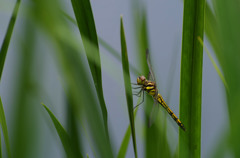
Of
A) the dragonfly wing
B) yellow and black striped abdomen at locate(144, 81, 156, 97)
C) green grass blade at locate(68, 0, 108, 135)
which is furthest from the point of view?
yellow and black striped abdomen at locate(144, 81, 156, 97)

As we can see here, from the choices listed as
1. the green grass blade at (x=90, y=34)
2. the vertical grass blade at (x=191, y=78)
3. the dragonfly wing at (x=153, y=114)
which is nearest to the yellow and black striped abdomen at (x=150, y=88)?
the dragonfly wing at (x=153, y=114)

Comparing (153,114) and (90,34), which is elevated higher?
(90,34)

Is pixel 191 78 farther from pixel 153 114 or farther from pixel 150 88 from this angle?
pixel 150 88

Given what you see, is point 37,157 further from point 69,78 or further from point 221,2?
point 221,2

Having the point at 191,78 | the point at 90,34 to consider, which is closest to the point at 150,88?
the point at 191,78

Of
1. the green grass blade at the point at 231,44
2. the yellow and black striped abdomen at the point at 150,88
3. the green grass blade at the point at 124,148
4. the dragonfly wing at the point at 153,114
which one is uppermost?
the green grass blade at the point at 231,44

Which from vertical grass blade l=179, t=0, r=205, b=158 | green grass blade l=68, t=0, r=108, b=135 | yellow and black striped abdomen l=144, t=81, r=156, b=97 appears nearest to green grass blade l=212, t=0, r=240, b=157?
vertical grass blade l=179, t=0, r=205, b=158

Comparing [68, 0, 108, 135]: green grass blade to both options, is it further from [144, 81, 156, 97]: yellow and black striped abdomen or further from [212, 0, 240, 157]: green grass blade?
[144, 81, 156, 97]: yellow and black striped abdomen

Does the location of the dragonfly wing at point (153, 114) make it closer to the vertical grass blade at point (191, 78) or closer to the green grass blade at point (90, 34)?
the vertical grass blade at point (191, 78)

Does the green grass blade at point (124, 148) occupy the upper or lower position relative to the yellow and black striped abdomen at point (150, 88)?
lower
